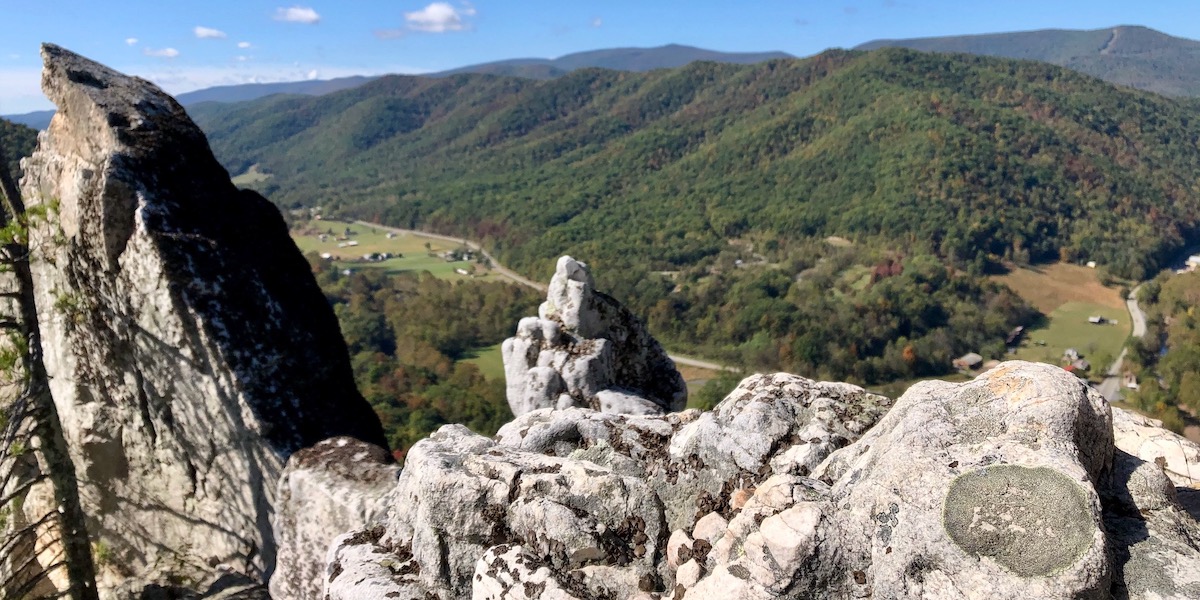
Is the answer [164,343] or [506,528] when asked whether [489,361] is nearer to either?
[164,343]

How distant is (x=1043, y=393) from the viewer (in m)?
5.12

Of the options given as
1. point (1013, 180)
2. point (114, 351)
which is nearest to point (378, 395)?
point (114, 351)

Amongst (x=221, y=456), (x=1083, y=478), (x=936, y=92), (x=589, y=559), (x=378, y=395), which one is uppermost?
(x=936, y=92)

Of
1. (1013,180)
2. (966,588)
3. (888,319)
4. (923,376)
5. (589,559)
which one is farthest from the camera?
(1013,180)

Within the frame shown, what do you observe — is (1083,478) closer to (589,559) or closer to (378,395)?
(589,559)

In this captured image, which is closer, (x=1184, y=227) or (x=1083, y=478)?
(x=1083, y=478)

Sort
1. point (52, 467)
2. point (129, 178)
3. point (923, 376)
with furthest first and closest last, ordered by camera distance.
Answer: point (923, 376), point (129, 178), point (52, 467)

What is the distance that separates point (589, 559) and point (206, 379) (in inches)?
262

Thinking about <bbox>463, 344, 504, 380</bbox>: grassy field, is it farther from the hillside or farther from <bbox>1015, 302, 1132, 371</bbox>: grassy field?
<bbox>1015, 302, 1132, 371</bbox>: grassy field

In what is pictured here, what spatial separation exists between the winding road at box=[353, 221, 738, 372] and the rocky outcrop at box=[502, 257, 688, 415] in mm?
9736

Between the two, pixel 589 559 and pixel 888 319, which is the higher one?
pixel 589 559

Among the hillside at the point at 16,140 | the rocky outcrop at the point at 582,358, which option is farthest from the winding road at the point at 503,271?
the hillside at the point at 16,140

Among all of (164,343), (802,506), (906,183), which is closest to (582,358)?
(164,343)

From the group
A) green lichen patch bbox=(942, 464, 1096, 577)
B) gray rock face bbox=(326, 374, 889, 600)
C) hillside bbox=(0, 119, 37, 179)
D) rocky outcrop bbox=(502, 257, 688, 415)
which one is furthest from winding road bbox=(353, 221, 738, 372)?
hillside bbox=(0, 119, 37, 179)
